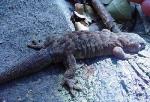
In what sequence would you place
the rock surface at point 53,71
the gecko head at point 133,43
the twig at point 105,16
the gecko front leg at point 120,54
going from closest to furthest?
the rock surface at point 53,71 < the gecko front leg at point 120,54 < the gecko head at point 133,43 < the twig at point 105,16

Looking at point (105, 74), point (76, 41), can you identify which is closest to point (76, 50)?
point (76, 41)

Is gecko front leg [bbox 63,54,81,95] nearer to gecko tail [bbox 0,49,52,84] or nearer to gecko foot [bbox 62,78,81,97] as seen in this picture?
gecko foot [bbox 62,78,81,97]

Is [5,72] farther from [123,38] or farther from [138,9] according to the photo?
[138,9]

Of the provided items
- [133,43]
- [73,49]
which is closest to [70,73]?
[73,49]

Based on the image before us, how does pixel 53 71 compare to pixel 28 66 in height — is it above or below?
below

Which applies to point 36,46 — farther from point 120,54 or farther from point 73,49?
point 120,54

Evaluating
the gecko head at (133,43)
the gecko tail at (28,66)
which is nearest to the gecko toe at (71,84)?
A: the gecko tail at (28,66)

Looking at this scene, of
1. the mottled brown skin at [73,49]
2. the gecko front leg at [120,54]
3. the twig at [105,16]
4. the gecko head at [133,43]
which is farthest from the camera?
the twig at [105,16]

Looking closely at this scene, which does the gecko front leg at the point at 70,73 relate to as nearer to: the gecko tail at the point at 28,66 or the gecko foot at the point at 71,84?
the gecko foot at the point at 71,84
